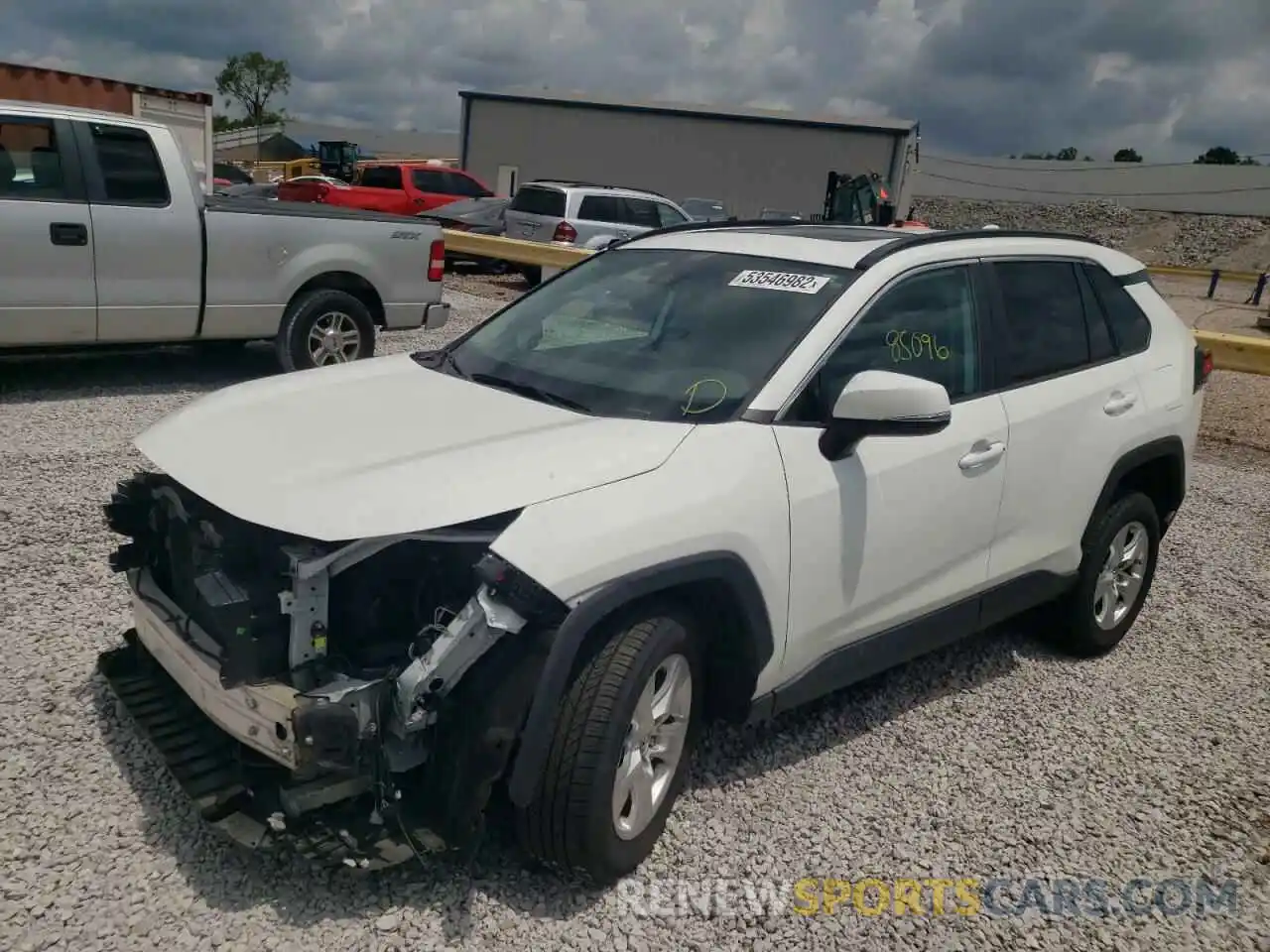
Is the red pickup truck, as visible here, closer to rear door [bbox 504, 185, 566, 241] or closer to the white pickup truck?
rear door [bbox 504, 185, 566, 241]

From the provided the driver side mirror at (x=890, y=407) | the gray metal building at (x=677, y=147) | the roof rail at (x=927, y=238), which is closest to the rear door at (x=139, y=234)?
the roof rail at (x=927, y=238)

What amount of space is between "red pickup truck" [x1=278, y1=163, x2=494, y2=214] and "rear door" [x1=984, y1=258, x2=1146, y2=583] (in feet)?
51.9

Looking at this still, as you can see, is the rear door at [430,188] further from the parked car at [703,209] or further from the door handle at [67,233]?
the door handle at [67,233]

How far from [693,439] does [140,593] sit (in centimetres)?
173

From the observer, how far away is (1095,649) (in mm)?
4738

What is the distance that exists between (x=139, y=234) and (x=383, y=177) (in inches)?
543

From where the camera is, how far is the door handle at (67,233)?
22.7ft

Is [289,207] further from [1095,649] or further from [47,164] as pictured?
[1095,649]

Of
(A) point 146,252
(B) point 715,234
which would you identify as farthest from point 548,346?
(A) point 146,252

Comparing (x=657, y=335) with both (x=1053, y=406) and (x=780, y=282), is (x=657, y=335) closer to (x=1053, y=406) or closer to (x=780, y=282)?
(x=780, y=282)

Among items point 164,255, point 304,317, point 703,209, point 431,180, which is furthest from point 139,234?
point 703,209

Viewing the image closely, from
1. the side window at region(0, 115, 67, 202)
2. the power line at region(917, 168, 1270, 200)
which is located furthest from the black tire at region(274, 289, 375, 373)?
the power line at region(917, 168, 1270, 200)

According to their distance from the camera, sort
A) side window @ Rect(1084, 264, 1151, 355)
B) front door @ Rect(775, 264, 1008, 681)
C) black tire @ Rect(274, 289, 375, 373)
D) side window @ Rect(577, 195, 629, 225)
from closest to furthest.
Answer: front door @ Rect(775, 264, 1008, 681)
side window @ Rect(1084, 264, 1151, 355)
black tire @ Rect(274, 289, 375, 373)
side window @ Rect(577, 195, 629, 225)

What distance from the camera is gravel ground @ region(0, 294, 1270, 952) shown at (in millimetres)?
2777
